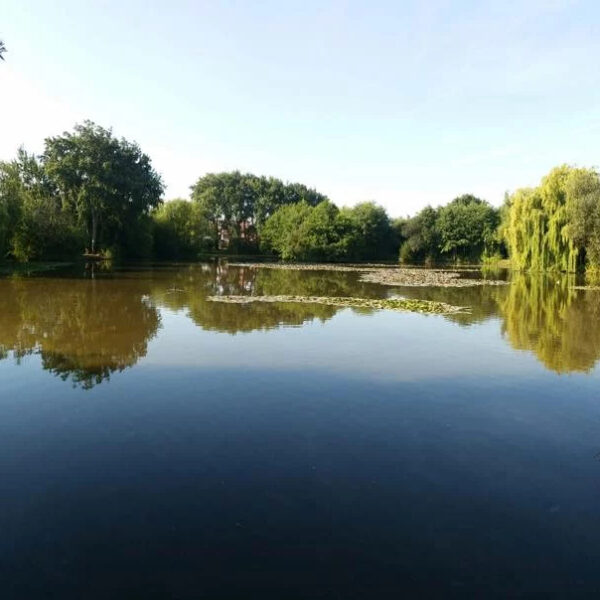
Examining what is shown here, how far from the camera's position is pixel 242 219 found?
93250mm

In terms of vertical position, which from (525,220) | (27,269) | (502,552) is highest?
(525,220)

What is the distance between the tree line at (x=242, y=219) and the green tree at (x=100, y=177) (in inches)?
4.5

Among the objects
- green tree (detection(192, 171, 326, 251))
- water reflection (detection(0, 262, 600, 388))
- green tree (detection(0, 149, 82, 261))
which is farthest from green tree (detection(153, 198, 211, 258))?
water reflection (detection(0, 262, 600, 388))

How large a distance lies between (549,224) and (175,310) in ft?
118

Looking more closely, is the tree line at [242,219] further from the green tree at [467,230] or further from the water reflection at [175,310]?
the water reflection at [175,310]

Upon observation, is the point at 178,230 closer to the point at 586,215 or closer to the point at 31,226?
the point at 31,226

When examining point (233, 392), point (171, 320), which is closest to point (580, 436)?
point (233, 392)

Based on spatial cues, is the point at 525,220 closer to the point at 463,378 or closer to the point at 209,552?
the point at 463,378

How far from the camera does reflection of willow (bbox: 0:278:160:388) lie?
10500mm

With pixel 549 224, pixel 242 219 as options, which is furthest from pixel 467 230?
pixel 242 219

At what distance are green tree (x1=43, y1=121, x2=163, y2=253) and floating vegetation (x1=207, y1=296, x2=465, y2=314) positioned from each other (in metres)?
33.2

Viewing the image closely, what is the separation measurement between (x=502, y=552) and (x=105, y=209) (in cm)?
5327

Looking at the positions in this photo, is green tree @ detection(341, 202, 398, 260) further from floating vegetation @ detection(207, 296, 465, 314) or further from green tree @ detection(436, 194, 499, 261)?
floating vegetation @ detection(207, 296, 465, 314)

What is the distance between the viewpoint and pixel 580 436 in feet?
23.6
